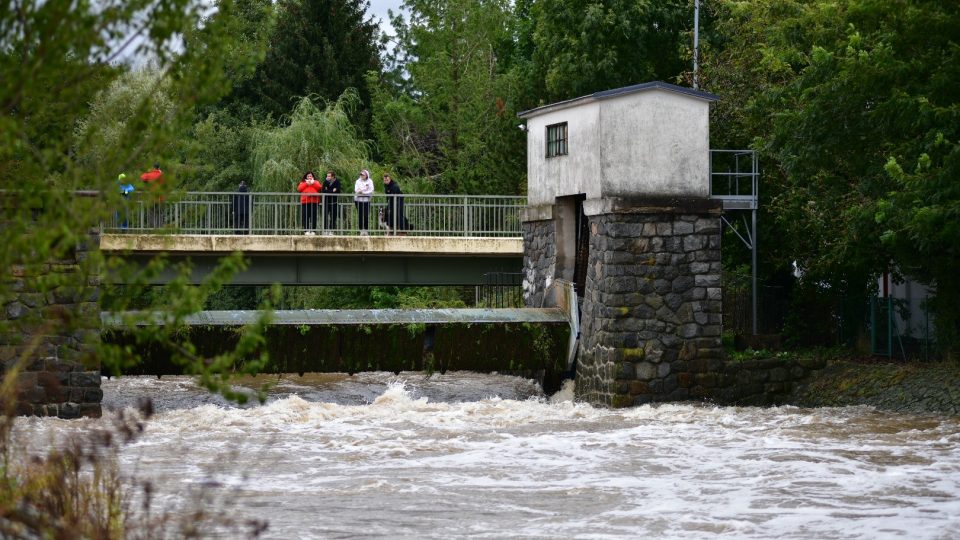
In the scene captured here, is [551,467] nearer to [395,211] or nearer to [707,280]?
[707,280]

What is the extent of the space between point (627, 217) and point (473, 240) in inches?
345

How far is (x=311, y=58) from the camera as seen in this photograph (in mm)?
51594

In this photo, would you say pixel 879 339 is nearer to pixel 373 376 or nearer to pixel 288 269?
pixel 373 376

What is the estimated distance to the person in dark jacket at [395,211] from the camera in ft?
102

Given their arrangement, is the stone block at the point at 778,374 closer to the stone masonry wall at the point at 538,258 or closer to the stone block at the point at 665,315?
the stone block at the point at 665,315

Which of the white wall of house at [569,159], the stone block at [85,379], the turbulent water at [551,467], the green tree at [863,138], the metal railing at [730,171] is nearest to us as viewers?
the turbulent water at [551,467]

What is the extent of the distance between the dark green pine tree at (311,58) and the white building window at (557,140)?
25.6 meters

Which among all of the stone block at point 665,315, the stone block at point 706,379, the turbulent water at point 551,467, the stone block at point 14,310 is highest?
the stone block at point 14,310

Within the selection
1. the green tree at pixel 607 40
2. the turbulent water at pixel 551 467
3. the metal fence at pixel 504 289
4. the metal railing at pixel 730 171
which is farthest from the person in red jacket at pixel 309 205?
the green tree at pixel 607 40

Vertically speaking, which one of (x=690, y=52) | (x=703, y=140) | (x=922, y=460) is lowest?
(x=922, y=460)

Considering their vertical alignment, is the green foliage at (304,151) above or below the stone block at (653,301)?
above

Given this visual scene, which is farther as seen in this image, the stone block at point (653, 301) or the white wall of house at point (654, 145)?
the white wall of house at point (654, 145)

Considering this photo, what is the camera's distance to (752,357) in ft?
77.4

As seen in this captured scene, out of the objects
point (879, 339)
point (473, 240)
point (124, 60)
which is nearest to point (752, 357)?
point (879, 339)
